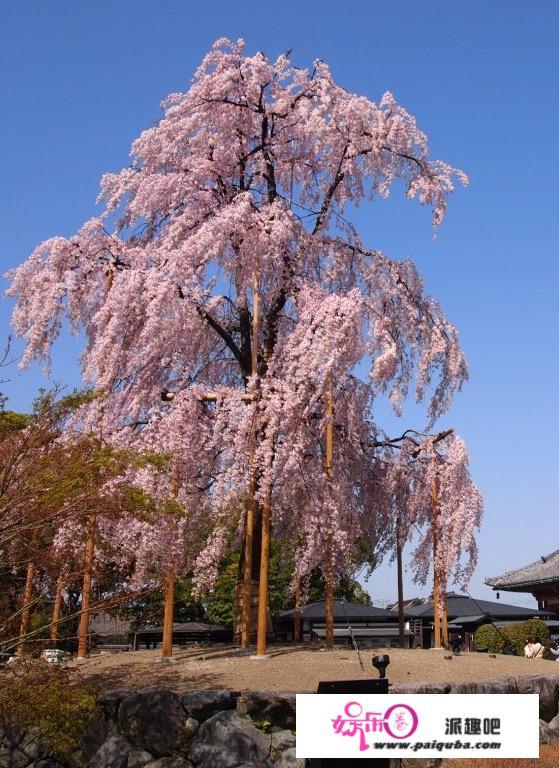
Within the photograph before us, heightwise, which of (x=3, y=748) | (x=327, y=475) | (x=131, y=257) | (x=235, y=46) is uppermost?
(x=235, y=46)

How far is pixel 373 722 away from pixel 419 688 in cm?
413

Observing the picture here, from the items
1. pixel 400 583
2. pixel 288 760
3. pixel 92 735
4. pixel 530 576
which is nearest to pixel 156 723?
pixel 92 735

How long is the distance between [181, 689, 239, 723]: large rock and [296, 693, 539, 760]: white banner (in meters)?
3.51

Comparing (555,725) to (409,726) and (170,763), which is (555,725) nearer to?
(409,726)

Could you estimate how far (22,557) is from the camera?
1753 centimetres

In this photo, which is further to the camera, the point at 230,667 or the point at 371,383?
the point at 371,383

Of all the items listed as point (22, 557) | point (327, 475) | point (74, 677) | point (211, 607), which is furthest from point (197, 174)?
point (211, 607)

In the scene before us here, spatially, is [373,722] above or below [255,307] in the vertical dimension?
below

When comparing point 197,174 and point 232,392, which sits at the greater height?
point 197,174

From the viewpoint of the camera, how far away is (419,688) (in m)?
15.8

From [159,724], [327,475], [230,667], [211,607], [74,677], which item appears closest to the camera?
[159,724]

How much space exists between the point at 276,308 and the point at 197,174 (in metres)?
4.42

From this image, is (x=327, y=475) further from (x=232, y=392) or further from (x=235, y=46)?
(x=235, y=46)

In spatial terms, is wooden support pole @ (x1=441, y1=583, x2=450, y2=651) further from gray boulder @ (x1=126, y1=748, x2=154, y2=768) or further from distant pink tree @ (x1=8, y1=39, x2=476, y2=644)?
gray boulder @ (x1=126, y1=748, x2=154, y2=768)
